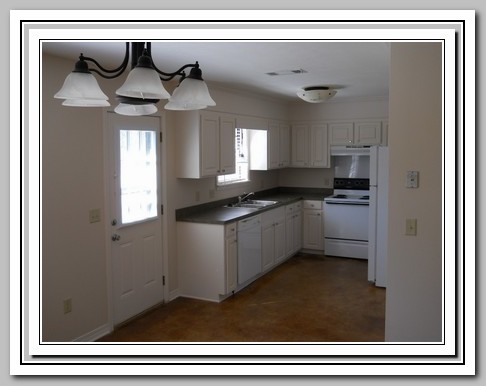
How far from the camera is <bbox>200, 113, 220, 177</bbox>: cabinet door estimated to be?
4.94 metres

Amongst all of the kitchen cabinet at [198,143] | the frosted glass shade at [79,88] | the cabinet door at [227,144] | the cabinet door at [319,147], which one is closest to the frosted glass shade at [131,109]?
the frosted glass shade at [79,88]

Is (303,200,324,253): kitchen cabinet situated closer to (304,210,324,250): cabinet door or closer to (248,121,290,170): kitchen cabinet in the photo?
(304,210,324,250): cabinet door

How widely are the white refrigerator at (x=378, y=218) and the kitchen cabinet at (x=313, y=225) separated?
1468mm

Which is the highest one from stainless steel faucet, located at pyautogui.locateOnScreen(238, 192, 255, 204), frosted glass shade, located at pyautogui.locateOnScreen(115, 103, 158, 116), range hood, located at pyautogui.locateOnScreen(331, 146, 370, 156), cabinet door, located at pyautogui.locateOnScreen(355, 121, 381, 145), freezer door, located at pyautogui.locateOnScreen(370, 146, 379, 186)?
cabinet door, located at pyautogui.locateOnScreen(355, 121, 381, 145)

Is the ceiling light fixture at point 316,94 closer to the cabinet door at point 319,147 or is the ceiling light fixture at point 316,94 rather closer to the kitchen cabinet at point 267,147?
the kitchen cabinet at point 267,147

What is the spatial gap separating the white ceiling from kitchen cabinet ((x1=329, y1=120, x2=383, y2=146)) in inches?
55.0

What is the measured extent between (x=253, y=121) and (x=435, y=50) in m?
3.50

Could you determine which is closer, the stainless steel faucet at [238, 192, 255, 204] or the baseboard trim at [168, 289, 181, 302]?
the baseboard trim at [168, 289, 181, 302]

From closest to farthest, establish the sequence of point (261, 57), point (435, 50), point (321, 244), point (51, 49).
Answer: point (435, 50) → point (51, 49) → point (261, 57) → point (321, 244)

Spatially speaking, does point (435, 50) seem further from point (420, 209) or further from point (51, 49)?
point (51, 49)

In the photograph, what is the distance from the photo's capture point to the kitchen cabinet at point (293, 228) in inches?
257

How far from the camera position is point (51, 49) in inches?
128

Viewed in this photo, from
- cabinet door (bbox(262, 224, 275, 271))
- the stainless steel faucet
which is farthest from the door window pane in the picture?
the stainless steel faucet
